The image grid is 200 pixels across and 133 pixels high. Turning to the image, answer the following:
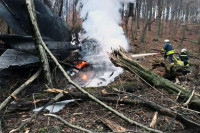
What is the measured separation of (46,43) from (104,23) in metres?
6.24

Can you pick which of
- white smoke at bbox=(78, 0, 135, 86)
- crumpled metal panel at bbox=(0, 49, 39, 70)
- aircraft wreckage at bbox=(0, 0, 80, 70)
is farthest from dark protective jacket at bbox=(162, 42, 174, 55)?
crumpled metal panel at bbox=(0, 49, 39, 70)

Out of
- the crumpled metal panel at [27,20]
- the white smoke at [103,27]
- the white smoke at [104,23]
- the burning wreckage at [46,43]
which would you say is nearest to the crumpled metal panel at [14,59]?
the burning wreckage at [46,43]

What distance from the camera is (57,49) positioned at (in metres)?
7.03

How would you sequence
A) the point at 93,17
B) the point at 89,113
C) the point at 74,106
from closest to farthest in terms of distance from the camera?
the point at 89,113 → the point at 74,106 → the point at 93,17

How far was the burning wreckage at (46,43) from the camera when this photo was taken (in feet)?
18.6

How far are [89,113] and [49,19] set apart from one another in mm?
5241

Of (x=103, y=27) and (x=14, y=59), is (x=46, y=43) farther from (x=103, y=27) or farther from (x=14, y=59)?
(x=103, y=27)

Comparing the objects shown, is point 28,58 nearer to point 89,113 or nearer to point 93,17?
point 89,113

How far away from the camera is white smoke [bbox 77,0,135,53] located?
11.6 meters

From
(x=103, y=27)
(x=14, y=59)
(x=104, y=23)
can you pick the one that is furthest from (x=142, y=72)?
(x=104, y=23)

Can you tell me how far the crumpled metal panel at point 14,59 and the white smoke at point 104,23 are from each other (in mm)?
6058

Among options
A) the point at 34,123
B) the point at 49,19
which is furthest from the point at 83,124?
the point at 49,19

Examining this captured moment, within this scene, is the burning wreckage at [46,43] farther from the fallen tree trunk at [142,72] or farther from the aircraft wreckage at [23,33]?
the fallen tree trunk at [142,72]

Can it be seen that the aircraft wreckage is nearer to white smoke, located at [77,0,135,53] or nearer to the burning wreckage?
the burning wreckage
